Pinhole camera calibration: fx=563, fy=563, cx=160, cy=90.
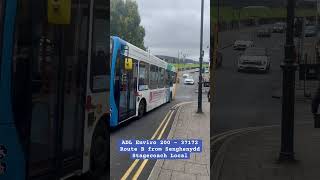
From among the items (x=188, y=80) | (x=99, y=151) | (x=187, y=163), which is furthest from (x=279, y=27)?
(x=99, y=151)

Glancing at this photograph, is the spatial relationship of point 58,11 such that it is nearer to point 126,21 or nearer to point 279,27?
point 126,21

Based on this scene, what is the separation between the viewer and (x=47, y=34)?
134 inches

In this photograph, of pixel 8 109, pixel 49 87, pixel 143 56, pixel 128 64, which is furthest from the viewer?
pixel 128 64

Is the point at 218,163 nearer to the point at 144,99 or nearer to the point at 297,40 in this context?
the point at 297,40

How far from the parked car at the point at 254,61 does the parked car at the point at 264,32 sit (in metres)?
0.08

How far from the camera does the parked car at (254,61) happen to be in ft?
10.0

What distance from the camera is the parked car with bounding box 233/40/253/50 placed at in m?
3.05

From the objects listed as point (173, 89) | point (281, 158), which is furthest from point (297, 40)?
point (173, 89)

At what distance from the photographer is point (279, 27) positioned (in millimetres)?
3016

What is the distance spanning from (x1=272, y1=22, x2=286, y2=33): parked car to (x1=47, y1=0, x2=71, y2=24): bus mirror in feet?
4.10

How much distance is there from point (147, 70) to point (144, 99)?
230mm

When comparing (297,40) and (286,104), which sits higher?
(297,40)

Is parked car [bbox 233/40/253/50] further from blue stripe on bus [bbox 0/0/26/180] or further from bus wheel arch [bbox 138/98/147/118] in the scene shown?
blue stripe on bus [bbox 0/0/26/180]

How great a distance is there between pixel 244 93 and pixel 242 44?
0.87 feet
